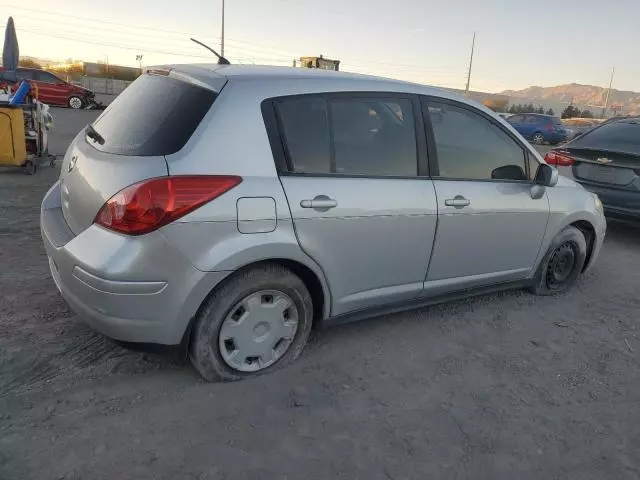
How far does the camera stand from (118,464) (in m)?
2.19

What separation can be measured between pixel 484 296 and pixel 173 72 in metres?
2.98

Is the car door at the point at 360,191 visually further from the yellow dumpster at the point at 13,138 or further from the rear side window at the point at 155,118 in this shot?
the yellow dumpster at the point at 13,138

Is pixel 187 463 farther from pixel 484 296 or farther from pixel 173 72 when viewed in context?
pixel 484 296

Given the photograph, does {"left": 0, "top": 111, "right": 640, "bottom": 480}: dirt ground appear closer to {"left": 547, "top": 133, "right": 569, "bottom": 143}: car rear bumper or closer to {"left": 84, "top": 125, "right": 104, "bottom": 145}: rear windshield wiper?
{"left": 84, "top": 125, "right": 104, "bottom": 145}: rear windshield wiper

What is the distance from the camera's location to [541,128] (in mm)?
24953

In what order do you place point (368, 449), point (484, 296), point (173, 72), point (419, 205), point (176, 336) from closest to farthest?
point (368, 449), point (176, 336), point (173, 72), point (419, 205), point (484, 296)

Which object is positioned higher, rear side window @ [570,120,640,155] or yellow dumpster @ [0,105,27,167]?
rear side window @ [570,120,640,155]

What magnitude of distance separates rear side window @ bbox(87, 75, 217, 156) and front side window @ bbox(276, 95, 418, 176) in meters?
0.45

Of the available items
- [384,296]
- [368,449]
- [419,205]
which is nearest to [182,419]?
[368,449]

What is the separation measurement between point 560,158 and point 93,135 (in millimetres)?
5602

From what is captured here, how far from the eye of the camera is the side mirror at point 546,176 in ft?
12.6

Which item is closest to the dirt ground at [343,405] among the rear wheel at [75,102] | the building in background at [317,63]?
the building in background at [317,63]

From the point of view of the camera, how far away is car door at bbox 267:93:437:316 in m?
2.80

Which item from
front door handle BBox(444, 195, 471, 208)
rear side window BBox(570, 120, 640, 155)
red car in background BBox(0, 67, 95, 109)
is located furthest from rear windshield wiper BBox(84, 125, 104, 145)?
red car in background BBox(0, 67, 95, 109)
